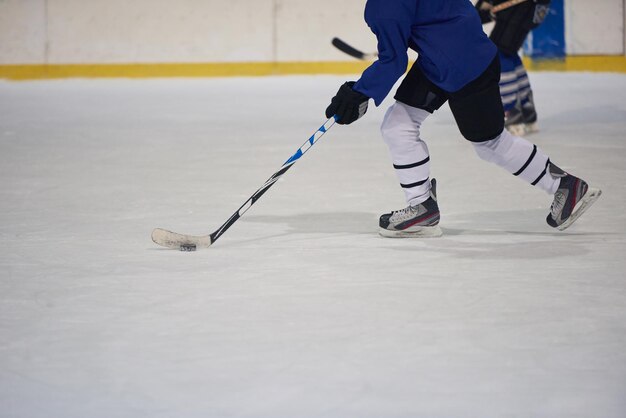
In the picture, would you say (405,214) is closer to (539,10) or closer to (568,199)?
(568,199)

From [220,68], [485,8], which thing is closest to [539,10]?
[485,8]

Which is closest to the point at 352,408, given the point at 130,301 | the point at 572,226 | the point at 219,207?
the point at 130,301

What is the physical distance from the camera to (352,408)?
1.59 m

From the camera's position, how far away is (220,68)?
9539 millimetres

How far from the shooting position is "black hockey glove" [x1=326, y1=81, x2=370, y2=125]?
2752mm

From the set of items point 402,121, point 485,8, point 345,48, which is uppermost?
point 402,121

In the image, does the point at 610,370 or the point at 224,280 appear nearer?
the point at 610,370

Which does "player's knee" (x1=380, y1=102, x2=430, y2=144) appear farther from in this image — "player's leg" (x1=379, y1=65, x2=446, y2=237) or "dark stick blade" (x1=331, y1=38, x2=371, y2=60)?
"dark stick blade" (x1=331, y1=38, x2=371, y2=60)

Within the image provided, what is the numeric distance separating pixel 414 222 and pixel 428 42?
0.48 meters

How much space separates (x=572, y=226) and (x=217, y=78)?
21.7 feet

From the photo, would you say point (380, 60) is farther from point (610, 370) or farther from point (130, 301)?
point (610, 370)

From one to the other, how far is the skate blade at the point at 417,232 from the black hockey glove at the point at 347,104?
356 millimetres

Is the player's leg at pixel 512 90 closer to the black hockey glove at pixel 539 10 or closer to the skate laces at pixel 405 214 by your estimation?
the black hockey glove at pixel 539 10

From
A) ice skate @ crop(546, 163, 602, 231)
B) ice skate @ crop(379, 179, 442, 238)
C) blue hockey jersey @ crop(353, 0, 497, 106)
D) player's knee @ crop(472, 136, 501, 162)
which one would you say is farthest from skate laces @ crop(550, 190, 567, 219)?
blue hockey jersey @ crop(353, 0, 497, 106)
